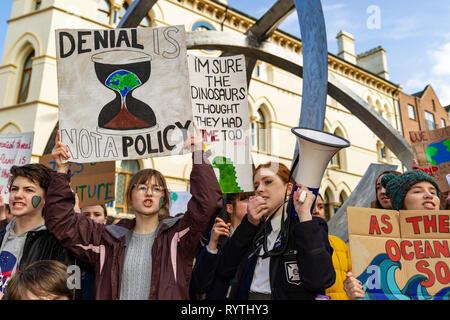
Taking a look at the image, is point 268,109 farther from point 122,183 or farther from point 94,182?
point 94,182

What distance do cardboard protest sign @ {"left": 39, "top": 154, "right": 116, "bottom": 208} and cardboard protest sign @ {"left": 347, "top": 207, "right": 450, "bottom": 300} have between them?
2658 millimetres

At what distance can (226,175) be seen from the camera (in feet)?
11.9

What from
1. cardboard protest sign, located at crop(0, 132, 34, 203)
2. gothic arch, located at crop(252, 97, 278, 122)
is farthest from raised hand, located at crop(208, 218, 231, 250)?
gothic arch, located at crop(252, 97, 278, 122)

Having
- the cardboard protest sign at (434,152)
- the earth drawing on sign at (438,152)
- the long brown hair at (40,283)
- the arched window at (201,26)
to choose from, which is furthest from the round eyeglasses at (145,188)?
the arched window at (201,26)

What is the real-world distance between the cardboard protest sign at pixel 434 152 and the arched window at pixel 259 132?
1066cm

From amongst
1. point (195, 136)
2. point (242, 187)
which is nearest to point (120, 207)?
point (242, 187)

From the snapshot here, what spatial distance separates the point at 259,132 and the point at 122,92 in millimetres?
13009

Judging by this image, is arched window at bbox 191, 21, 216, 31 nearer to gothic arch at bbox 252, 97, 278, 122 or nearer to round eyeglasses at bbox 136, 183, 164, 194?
gothic arch at bbox 252, 97, 278, 122

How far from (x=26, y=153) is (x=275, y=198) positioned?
3.49 metres

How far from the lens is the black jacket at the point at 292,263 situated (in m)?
1.71

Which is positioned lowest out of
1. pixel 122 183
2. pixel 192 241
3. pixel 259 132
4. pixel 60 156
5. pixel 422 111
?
pixel 192 241

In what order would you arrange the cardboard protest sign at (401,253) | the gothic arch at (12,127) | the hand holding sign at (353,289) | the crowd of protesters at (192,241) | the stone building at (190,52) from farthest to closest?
the stone building at (190,52)
the gothic arch at (12,127)
the cardboard protest sign at (401,253)
the crowd of protesters at (192,241)
the hand holding sign at (353,289)

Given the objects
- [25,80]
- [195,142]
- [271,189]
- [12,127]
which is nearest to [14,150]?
[195,142]

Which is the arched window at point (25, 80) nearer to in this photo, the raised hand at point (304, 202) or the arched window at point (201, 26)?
the arched window at point (201, 26)
